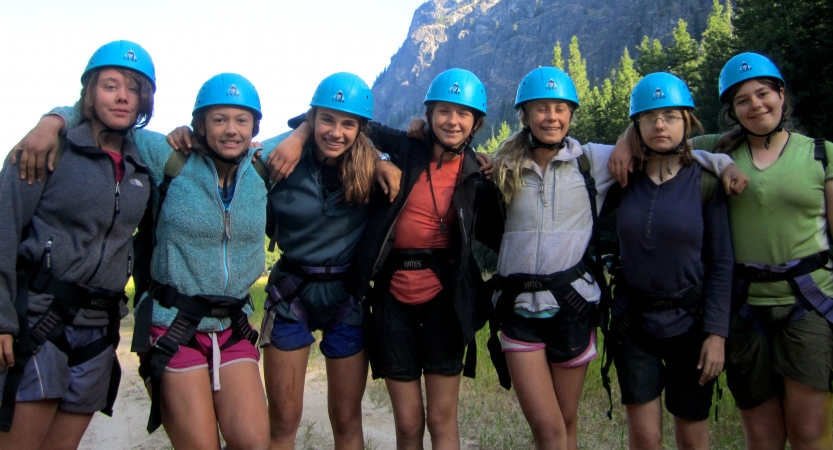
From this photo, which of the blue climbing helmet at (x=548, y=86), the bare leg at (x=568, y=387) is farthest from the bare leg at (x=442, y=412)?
the blue climbing helmet at (x=548, y=86)

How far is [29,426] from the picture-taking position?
3369mm

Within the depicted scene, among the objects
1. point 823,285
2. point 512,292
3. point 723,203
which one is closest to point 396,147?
point 512,292

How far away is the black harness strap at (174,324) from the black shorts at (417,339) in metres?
1.08

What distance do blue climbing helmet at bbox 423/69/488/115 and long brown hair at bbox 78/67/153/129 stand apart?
1927 mm

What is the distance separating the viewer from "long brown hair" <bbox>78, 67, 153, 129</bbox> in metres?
3.68

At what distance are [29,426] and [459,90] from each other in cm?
348

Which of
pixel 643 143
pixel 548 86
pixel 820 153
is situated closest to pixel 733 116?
pixel 820 153

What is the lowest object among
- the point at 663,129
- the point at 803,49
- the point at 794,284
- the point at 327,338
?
the point at 327,338

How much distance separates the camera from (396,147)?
474 cm

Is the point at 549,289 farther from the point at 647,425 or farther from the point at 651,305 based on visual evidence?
the point at 647,425

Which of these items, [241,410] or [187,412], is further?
[241,410]

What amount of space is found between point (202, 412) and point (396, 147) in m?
2.39

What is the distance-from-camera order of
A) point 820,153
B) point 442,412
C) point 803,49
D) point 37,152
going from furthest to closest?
point 803,49, point 442,412, point 820,153, point 37,152

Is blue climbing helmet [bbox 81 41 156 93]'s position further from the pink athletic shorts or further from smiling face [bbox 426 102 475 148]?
smiling face [bbox 426 102 475 148]
